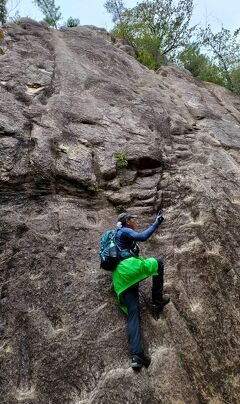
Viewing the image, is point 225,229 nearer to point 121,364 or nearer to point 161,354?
point 161,354

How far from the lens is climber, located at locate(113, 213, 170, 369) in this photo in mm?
5535

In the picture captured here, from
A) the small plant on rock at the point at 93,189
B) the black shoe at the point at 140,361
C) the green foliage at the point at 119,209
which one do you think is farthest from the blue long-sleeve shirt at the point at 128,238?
the small plant on rock at the point at 93,189

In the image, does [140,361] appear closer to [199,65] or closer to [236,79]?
[236,79]

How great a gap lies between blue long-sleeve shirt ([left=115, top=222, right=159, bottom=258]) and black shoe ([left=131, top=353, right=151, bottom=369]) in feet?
5.24

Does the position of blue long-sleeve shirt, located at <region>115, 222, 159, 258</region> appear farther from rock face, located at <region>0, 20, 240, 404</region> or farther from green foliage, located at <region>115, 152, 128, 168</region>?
green foliage, located at <region>115, 152, 128, 168</region>

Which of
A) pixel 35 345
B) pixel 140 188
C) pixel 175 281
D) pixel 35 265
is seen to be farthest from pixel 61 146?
pixel 35 345

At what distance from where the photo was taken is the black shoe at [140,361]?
17.6 ft

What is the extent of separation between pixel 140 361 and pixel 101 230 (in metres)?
2.91

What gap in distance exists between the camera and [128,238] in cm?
620

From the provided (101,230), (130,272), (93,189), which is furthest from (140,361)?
(93,189)

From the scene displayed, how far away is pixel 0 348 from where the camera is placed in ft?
18.0

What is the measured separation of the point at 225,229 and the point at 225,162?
2.82 meters

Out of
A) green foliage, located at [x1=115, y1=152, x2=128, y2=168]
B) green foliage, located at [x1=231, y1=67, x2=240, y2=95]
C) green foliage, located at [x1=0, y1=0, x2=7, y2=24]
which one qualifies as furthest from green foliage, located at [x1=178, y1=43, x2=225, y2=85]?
green foliage, located at [x1=115, y1=152, x2=128, y2=168]

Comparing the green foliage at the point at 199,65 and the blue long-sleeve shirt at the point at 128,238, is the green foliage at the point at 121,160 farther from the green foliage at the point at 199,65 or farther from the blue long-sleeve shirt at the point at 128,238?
the green foliage at the point at 199,65
